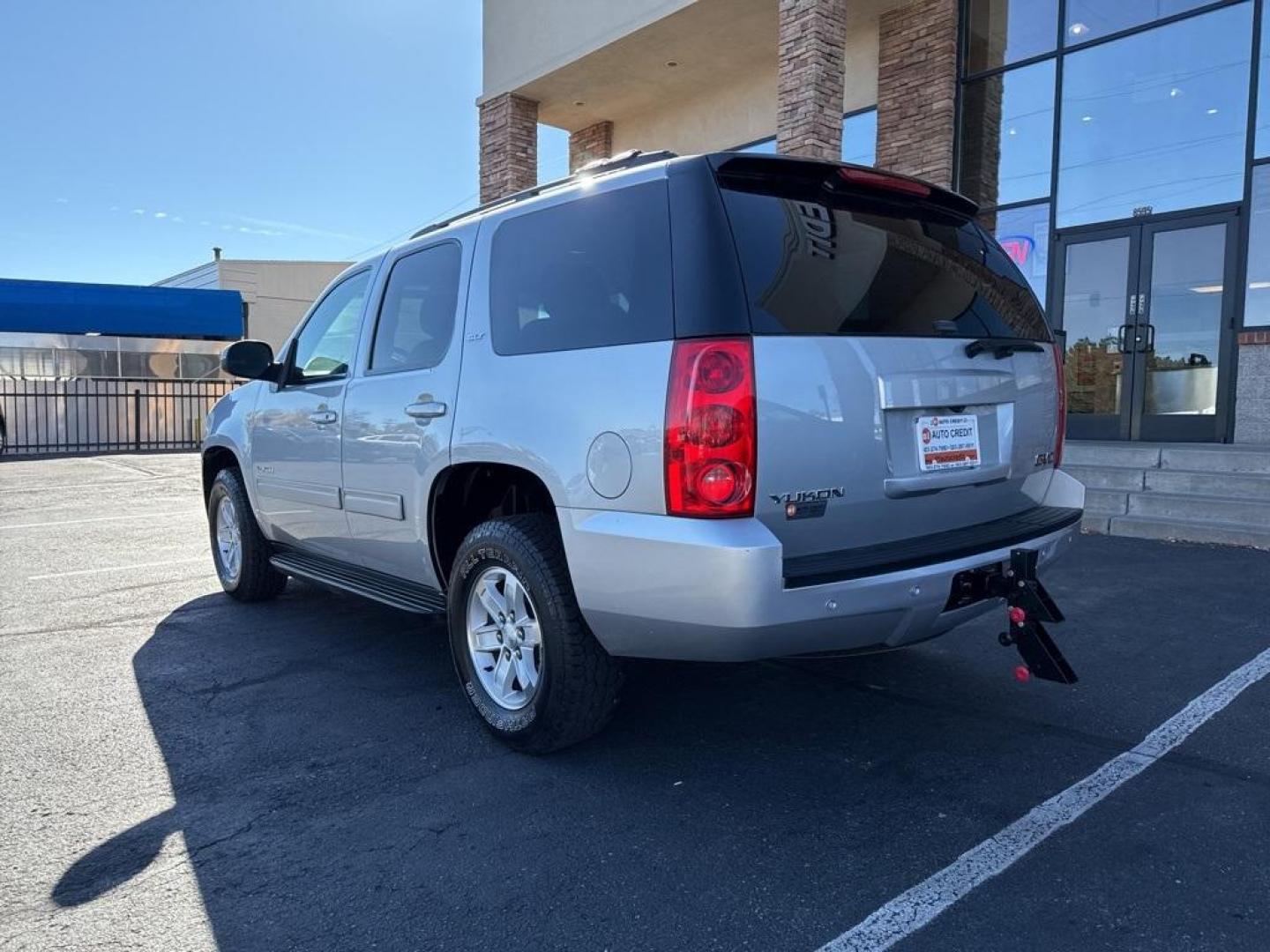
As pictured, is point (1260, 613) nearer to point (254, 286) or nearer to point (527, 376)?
point (527, 376)

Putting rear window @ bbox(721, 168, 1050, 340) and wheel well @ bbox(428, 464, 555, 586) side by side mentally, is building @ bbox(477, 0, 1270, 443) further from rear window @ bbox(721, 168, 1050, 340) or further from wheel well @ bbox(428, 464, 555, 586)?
wheel well @ bbox(428, 464, 555, 586)

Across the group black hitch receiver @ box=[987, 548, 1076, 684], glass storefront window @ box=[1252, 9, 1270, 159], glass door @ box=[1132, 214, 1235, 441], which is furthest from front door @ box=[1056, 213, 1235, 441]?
black hitch receiver @ box=[987, 548, 1076, 684]

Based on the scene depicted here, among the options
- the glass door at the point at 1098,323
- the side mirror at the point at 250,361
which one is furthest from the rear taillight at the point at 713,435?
the glass door at the point at 1098,323

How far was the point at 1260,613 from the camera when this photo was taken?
512 centimetres

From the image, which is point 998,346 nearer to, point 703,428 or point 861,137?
point 703,428

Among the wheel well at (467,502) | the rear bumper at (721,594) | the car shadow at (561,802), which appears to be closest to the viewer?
the car shadow at (561,802)

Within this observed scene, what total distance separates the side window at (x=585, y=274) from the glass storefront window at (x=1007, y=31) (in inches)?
413

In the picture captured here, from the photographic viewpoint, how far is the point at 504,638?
3.39 meters

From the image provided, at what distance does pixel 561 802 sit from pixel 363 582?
175 centimetres

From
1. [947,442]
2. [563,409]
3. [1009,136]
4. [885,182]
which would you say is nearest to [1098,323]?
[1009,136]

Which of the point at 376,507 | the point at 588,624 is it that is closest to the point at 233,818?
the point at 588,624

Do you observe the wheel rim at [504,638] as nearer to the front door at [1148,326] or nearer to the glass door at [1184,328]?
the front door at [1148,326]

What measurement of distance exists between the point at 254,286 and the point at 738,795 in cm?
3593

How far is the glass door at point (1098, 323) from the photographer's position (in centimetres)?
1064
